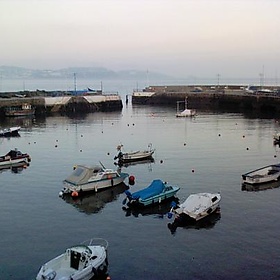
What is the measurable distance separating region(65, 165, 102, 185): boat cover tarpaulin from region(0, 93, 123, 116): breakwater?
56469mm

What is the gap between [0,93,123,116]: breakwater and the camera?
285 ft

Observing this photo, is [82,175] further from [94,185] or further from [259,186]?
[259,186]

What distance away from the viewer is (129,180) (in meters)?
32.7

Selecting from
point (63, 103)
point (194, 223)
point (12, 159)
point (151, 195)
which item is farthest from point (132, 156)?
point (63, 103)

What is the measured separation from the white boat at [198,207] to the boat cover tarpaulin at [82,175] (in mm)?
8255

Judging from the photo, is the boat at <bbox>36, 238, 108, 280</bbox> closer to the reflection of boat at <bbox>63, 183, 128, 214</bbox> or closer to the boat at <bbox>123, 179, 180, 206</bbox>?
the boat at <bbox>123, 179, 180, 206</bbox>

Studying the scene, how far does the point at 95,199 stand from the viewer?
28812 mm

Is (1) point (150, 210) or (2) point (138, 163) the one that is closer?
(1) point (150, 210)

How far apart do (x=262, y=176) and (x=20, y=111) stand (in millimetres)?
60580

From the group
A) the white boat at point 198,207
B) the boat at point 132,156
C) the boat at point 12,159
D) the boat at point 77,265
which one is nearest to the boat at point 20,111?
the boat at point 12,159

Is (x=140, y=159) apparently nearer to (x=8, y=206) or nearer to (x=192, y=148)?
(x=192, y=148)

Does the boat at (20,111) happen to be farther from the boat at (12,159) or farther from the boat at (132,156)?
the boat at (132,156)

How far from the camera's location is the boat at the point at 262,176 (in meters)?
31.0

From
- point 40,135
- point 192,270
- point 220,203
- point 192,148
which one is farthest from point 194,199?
point 40,135
